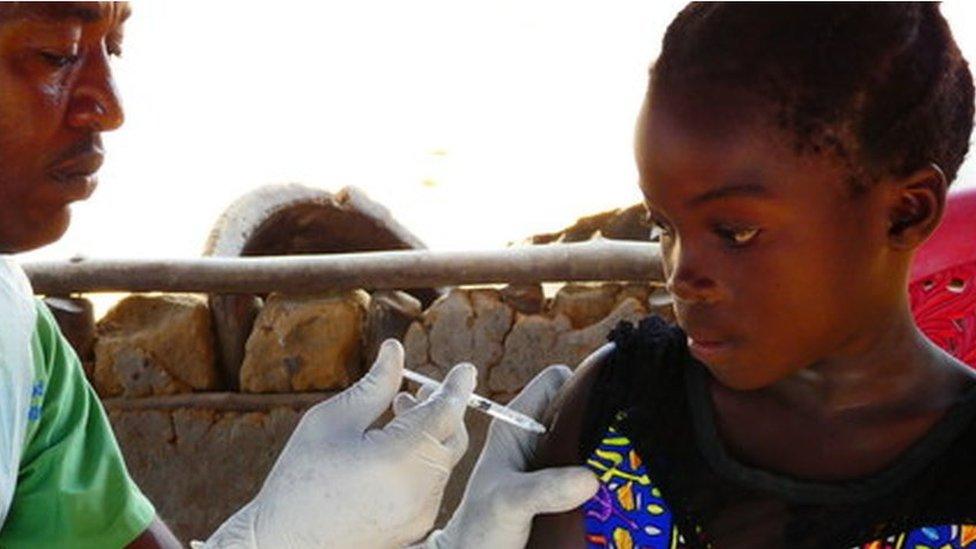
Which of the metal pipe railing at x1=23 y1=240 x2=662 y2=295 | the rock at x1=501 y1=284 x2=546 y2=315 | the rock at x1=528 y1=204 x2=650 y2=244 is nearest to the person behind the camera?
the metal pipe railing at x1=23 y1=240 x2=662 y2=295

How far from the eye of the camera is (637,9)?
8.10 metres

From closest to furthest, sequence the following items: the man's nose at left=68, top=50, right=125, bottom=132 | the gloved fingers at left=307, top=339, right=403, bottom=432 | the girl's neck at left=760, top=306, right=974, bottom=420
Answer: the girl's neck at left=760, top=306, right=974, bottom=420
the man's nose at left=68, top=50, right=125, bottom=132
the gloved fingers at left=307, top=339, right=403, bottom=432

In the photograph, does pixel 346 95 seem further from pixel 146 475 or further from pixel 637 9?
pixel 146 475

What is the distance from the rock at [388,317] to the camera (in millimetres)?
3742

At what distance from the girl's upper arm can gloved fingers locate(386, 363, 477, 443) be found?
0.31 feet

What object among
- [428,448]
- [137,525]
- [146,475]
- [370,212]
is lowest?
[146,475]

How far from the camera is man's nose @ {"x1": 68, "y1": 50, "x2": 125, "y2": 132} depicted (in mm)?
1979

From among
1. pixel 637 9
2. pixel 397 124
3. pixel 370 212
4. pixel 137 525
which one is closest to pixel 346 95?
pixel 397 124

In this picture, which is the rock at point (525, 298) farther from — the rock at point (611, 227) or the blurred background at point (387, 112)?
the blurred background at point (387, 112)

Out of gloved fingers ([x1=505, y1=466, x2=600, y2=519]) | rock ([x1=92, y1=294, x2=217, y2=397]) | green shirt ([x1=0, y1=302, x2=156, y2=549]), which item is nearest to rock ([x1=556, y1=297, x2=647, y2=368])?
rock ([x1=92, y1=294, x2=217, y2=397])

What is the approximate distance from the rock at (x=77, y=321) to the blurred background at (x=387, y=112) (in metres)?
1.92

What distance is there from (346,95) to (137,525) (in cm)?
524

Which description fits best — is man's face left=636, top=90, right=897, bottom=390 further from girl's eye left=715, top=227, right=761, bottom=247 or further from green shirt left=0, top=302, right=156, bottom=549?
green shirt left=0, top=302, right=156, bottom=549

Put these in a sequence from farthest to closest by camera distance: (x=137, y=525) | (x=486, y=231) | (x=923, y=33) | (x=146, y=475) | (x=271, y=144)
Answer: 1. (x=271, y=144)
2. (x=486, y=231)
3. (x=146, y=475)
4. (x=137, y=525)
5. (x=923, y=33)
